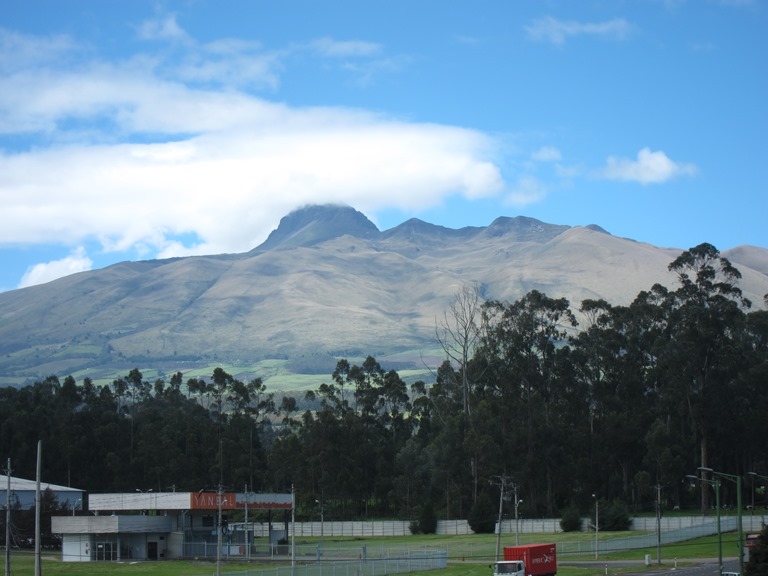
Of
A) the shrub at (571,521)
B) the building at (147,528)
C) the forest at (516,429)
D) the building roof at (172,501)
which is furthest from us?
the forest at (516,429)

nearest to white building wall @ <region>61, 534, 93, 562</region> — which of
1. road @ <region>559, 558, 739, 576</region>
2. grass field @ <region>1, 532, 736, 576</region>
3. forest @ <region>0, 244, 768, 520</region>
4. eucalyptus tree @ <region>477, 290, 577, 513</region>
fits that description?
grass field @ <region>1, 532, 736, 576</region>

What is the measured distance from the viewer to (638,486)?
116812mm

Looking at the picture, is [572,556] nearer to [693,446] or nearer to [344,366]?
[693,446]

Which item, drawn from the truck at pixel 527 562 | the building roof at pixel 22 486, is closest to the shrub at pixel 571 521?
the truck at pixel 527 562

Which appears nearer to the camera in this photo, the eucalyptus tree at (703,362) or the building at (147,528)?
the building at (147,528)

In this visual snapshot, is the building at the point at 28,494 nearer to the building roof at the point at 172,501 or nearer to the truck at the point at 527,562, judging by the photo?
the building roof at the point at 172,501

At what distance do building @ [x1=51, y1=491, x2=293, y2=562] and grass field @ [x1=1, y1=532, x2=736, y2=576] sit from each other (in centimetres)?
342

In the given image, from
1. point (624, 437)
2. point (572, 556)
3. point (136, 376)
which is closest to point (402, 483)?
A: point (624, 437)

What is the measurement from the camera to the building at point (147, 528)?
95.8 m

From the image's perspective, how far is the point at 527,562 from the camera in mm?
65562

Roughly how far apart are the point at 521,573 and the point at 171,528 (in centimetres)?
4514

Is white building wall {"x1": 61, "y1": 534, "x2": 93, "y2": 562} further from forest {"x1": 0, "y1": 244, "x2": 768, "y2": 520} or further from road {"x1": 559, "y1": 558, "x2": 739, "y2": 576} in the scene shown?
road {"x1": 559, "y1": 558, "x2": 739, "y2": 576}

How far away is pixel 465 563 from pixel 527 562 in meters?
21.6

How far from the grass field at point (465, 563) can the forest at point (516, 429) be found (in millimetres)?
12342
